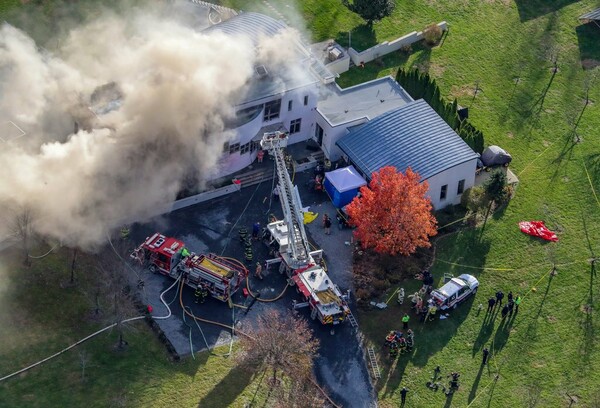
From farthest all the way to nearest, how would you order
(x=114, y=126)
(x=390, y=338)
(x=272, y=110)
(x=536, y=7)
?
1. (x=536, y=7)
2. (x=272, y=110)
3. (x=114, y=126)
4. (x=390, y=338)

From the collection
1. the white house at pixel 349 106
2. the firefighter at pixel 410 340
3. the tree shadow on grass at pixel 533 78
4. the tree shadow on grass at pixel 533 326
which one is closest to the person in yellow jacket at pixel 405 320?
the firefighter at pixel 410 340

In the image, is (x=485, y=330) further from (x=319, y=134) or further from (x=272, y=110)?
(x=272, y=110)

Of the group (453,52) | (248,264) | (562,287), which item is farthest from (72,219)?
(453,52)

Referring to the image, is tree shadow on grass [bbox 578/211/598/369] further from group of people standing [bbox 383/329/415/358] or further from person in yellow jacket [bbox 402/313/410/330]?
person in yellow jacket [bbox 402/313/410/330]

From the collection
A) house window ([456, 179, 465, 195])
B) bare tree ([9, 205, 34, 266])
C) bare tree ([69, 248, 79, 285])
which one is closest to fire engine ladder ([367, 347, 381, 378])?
house window ([456, 179, 465, 195])

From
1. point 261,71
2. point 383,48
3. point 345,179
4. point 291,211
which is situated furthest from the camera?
point 383,48

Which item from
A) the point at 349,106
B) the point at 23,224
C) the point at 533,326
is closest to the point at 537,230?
the point at 533,326
